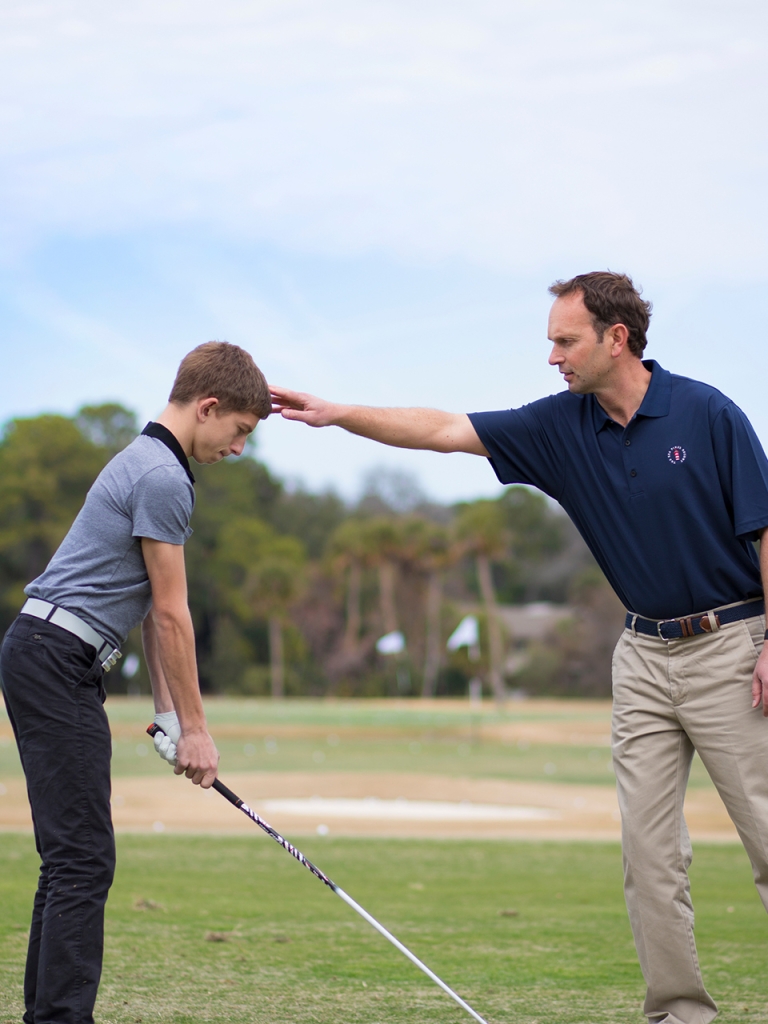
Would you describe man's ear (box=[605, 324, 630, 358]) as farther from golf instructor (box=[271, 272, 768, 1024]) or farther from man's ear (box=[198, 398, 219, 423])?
man's ear (box=[198, 398, 219, 423])

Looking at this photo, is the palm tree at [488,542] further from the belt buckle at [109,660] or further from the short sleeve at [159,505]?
the short sleeve at [159,505]

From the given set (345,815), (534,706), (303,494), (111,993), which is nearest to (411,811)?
(345,815)

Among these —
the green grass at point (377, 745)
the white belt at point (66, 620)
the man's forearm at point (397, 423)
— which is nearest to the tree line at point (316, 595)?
the green grass at point (377, 745)

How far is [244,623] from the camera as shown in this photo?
66.6m

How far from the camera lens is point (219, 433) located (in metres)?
3.78

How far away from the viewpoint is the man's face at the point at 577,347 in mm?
4086

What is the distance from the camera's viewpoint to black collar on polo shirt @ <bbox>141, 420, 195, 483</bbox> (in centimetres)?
369

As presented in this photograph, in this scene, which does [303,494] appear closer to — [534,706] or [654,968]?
[534,706]

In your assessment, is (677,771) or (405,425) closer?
(677,771)

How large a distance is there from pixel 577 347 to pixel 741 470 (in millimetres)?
671

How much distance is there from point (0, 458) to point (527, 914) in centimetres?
6400

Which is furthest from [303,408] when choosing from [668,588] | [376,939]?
[376,939]

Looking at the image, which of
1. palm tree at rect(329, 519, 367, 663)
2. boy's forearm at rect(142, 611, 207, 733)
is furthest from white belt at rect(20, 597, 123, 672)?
palm tree at rect(329, 519, 367, 663)

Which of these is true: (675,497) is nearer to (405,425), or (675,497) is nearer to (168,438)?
(405,425)
